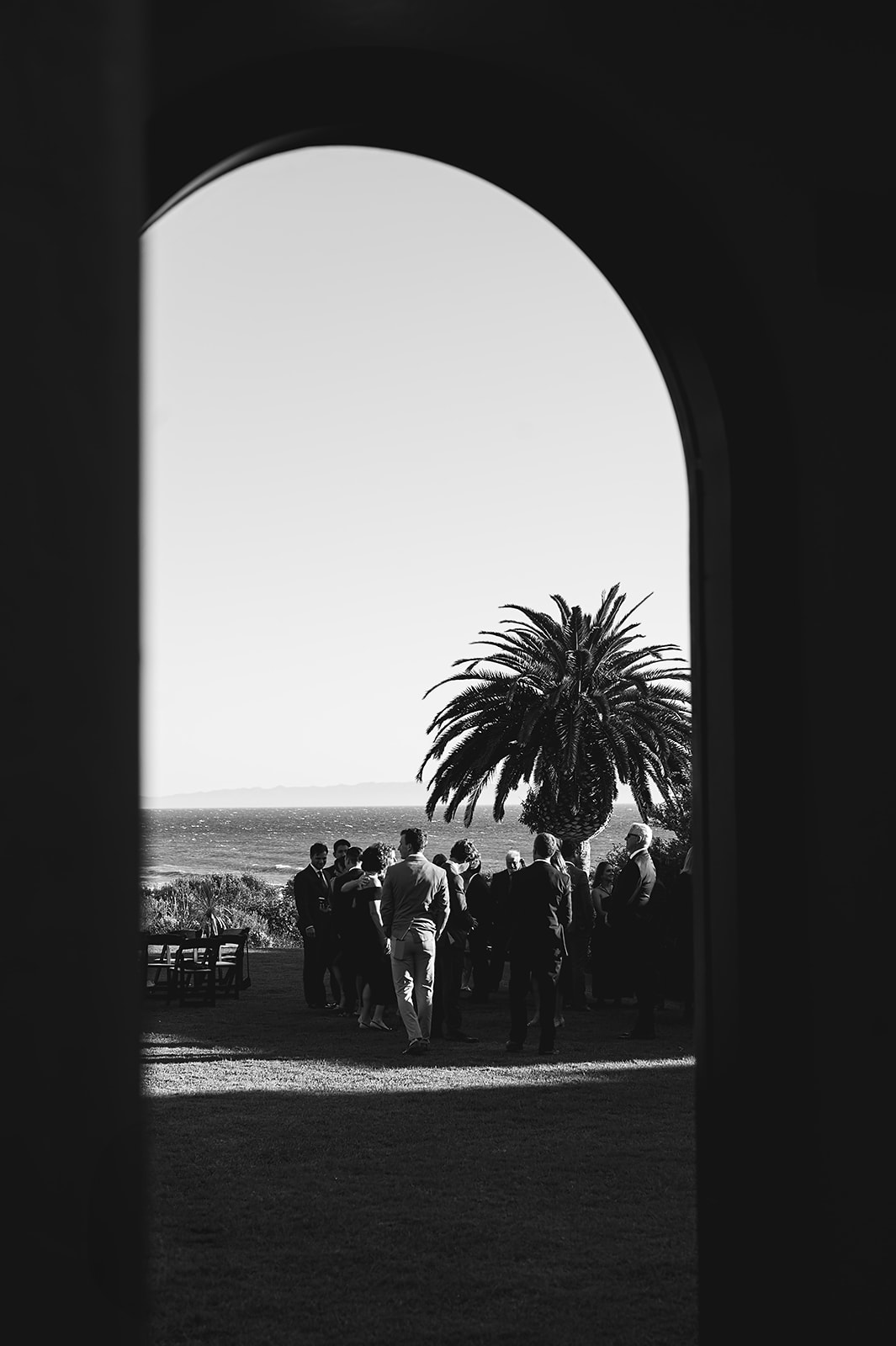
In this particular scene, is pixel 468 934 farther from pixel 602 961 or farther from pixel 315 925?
pixel 602 961

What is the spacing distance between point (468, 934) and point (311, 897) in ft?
6.16

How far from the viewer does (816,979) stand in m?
2.81

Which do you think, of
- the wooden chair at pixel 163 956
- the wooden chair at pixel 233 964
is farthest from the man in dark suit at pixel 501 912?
the wooden chair at pixel 163 956

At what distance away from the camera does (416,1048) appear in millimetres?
10062

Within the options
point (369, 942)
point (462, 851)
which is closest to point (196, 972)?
point (369, 942)

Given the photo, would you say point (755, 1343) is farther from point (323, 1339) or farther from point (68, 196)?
point (68, 196)

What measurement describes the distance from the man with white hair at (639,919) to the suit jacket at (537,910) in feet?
2.64

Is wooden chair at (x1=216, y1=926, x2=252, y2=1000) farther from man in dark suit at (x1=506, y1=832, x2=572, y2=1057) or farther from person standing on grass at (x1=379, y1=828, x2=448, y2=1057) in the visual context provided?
man in dark suit at (x1=506, y1=832, x2=572, y2=1057)

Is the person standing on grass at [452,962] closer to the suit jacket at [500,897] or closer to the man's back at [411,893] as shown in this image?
the suit jacket at [500,897]

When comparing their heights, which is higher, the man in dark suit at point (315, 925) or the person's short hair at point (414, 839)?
the person's short hair at point (414, 839)

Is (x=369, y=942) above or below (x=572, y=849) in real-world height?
below

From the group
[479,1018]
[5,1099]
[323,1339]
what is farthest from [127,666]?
[479,1018]

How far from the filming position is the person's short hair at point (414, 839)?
9.78 metres

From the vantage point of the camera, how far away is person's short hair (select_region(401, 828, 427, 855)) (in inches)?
385
